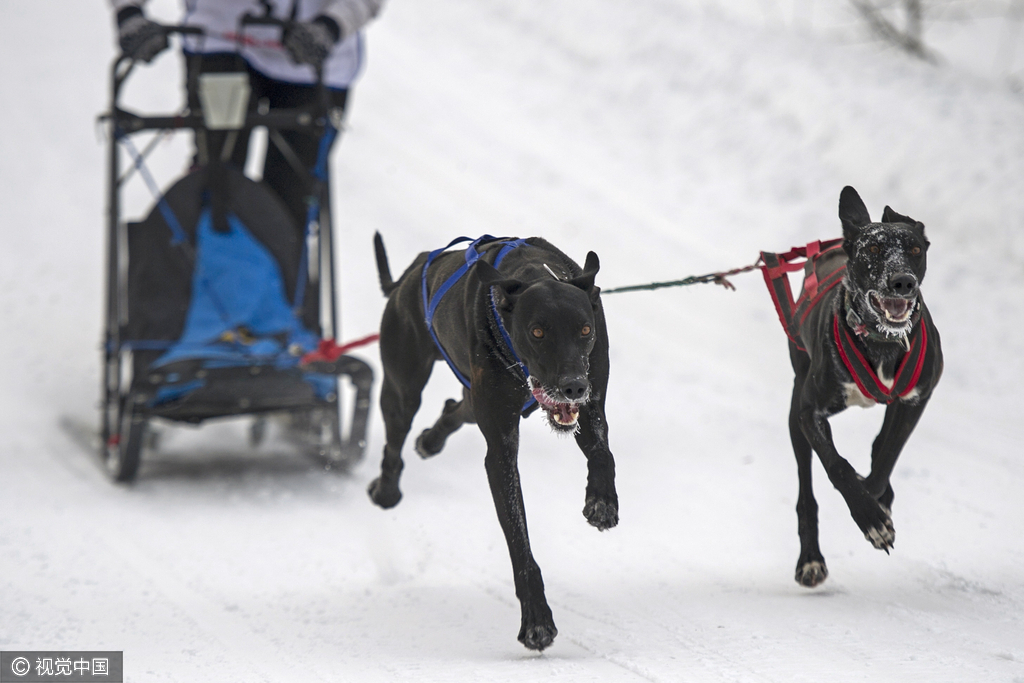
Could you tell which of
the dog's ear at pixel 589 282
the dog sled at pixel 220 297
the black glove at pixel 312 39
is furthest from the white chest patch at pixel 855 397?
the black glove at pixel 312 39

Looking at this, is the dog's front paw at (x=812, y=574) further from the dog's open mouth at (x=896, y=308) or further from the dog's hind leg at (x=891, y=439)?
the dog's open mouth at (x=896, y=308)

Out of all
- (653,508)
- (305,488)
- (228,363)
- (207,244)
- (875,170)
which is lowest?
(305,488)

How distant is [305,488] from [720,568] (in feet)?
6.98

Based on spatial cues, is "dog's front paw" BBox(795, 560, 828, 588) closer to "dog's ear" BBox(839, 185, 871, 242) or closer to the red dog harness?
the red dog harness

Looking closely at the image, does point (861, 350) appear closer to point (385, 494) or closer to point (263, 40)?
point (385, 494)

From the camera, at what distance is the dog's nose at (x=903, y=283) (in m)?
2.52

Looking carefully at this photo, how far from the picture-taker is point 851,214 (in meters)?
2.80

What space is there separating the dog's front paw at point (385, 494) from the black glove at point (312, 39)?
83.4 inches

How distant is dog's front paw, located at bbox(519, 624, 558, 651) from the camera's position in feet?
8.55

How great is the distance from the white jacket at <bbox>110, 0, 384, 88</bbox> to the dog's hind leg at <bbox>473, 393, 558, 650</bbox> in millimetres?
2817

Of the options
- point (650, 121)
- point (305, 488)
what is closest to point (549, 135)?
point (650, 121)

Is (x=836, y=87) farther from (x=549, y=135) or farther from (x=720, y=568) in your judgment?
(x=720, y=568)

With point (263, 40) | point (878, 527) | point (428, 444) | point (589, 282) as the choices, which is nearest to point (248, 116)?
point (263, 40)

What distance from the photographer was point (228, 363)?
460 centimetres
